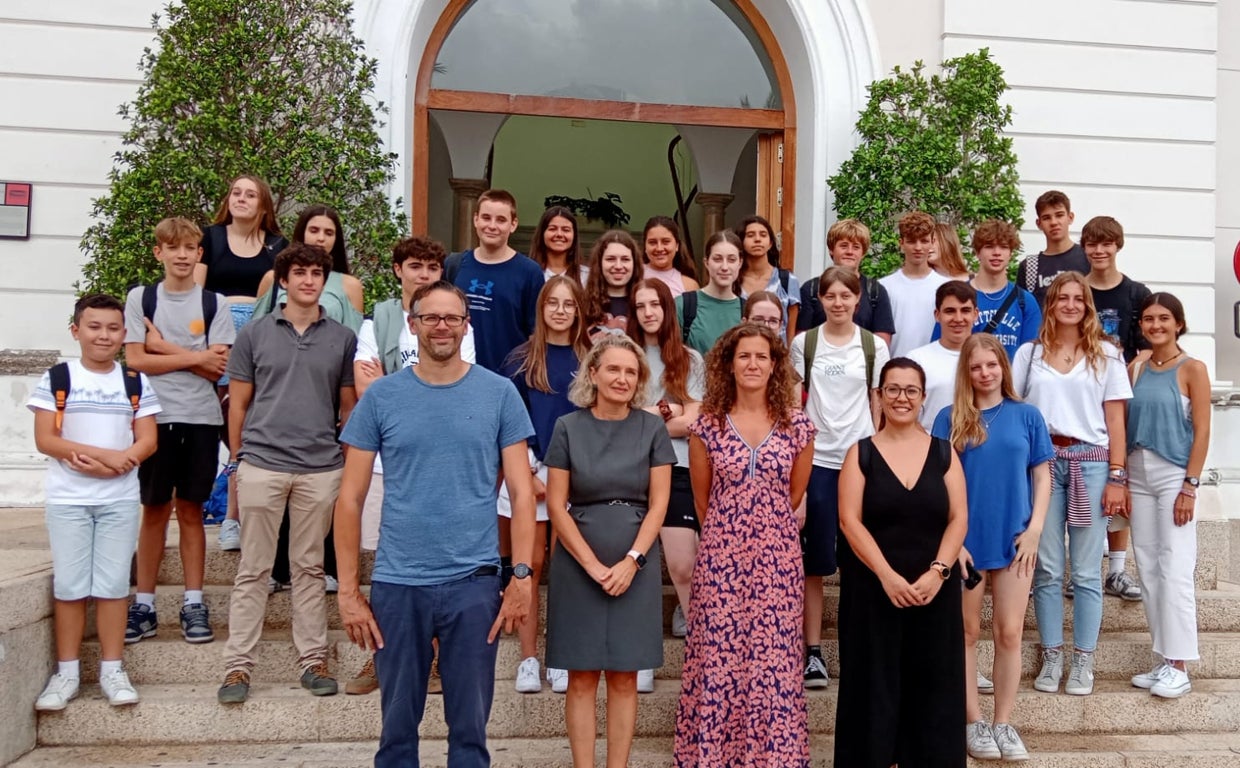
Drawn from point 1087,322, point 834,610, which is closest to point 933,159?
point 1087,322

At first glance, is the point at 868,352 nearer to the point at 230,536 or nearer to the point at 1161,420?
the point at 1161,420

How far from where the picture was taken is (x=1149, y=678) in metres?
4.83

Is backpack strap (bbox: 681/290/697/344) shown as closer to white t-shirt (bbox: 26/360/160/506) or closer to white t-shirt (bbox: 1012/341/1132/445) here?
white t-shirt (bbox: 1012/341/1132/445)

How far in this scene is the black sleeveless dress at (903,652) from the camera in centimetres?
382

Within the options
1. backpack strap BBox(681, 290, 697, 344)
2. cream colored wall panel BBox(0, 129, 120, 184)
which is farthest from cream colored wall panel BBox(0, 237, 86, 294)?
backpack strap BBox(681, 290, 697, 344)

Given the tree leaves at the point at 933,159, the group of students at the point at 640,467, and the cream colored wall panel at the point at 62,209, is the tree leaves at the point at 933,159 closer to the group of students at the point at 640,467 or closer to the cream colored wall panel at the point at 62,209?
the group of students at the point at 640,467

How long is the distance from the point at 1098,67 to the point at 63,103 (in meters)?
7.93

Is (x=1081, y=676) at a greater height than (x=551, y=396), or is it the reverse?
(x=551, y=396)

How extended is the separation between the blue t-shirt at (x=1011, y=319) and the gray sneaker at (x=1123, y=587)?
55.0 inches

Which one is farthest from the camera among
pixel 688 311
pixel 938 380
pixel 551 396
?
pixel 688 311

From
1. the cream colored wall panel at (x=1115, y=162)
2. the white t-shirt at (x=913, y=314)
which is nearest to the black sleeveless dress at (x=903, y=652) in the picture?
the white t-shirt at (x=913, y=314)

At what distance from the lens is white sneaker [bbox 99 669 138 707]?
427cm

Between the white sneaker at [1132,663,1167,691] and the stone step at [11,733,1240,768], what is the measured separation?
287 millimetres

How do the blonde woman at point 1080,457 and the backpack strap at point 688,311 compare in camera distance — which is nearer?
the blonde woman at point 1080,457
